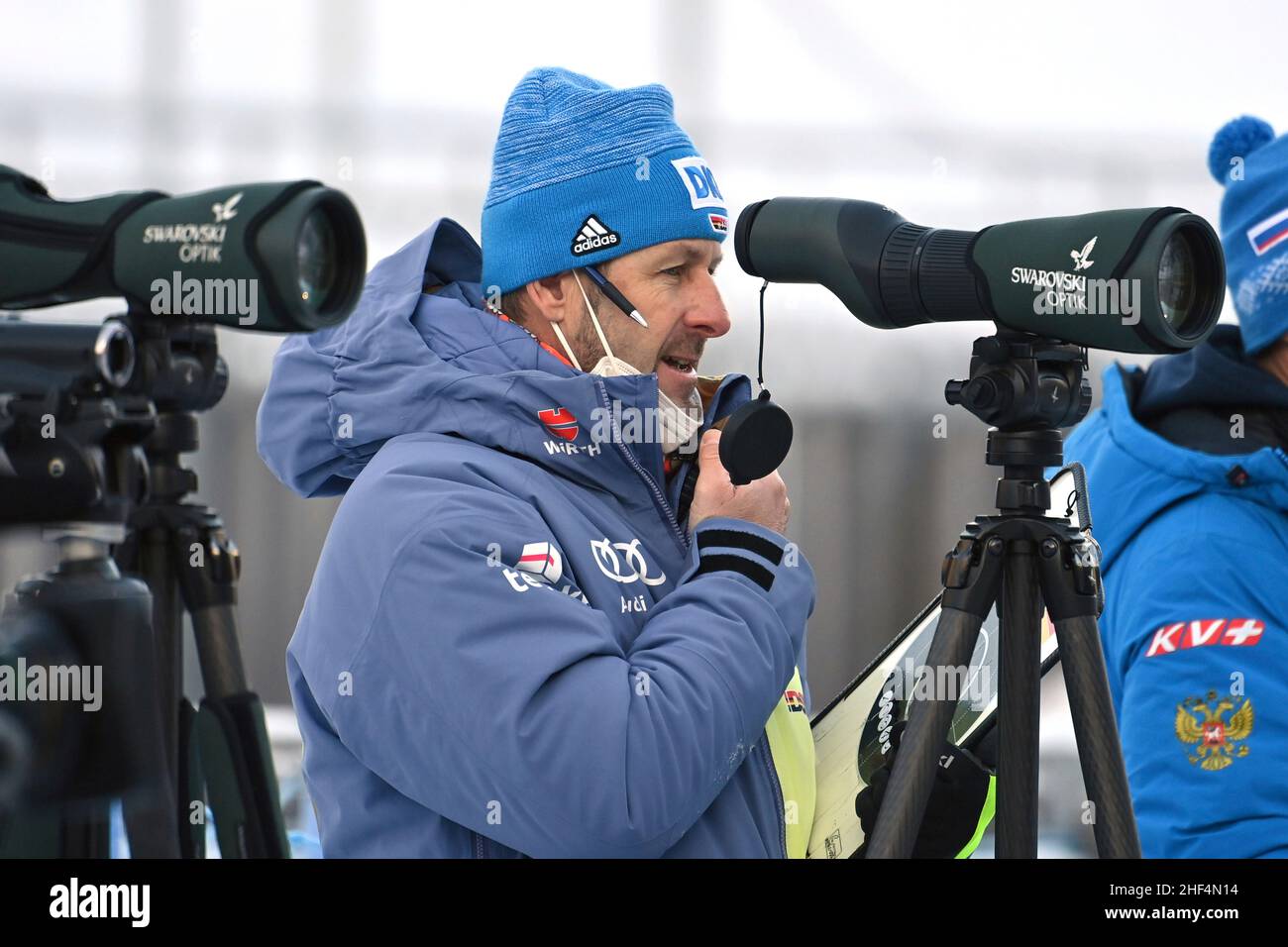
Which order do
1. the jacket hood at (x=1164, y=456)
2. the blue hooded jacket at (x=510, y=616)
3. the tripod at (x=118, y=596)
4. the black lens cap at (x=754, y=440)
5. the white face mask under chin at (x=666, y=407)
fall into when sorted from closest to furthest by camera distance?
the tripod at (x=118, y=596) < the blue hooded jacket at (x=510, y=616) < the black lens cap at (x=754, y=440) < the white face mask under chin at (x=666, y=407) < the jacket hood at (x=1164, y=456)

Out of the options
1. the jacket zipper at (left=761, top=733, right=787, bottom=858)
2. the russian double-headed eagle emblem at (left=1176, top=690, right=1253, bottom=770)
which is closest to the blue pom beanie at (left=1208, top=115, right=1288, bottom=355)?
the russian double-headed eagle emblem at (left=1176, top=690, right=1253, bottom=770)

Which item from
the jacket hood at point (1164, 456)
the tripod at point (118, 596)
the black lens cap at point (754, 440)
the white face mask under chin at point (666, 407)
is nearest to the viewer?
the tripod at point (118, 596)

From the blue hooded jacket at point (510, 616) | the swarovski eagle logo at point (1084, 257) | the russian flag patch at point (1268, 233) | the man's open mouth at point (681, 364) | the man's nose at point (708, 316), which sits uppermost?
the russian flag patch at point (1268, 233)

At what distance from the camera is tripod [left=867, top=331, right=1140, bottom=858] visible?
980mm

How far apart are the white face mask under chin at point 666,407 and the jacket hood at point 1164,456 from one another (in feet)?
1.50

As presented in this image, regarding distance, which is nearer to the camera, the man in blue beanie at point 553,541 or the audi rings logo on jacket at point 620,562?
the man in blue beanie at point 553,541

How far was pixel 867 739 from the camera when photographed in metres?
1.18

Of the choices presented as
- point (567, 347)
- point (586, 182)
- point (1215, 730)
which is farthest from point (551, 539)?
point (1215, 730)

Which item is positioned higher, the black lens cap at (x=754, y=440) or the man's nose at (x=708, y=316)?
the man's nose at (x=708, y=316)

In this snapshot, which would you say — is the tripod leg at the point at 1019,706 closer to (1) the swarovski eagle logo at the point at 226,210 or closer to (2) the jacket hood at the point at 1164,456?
(2) the jacket hood at the point at 1164,456

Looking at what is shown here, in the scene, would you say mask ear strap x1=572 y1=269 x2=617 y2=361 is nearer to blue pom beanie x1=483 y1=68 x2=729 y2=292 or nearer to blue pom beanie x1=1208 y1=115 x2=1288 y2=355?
blue pom beanie x1=483 y1=68 x2=729 y2=292

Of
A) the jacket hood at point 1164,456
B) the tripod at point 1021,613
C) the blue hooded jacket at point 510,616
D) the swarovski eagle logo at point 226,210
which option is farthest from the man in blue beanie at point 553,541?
the jacket hood at point 1164,456

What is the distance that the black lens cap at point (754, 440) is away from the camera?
1040 millimetres
